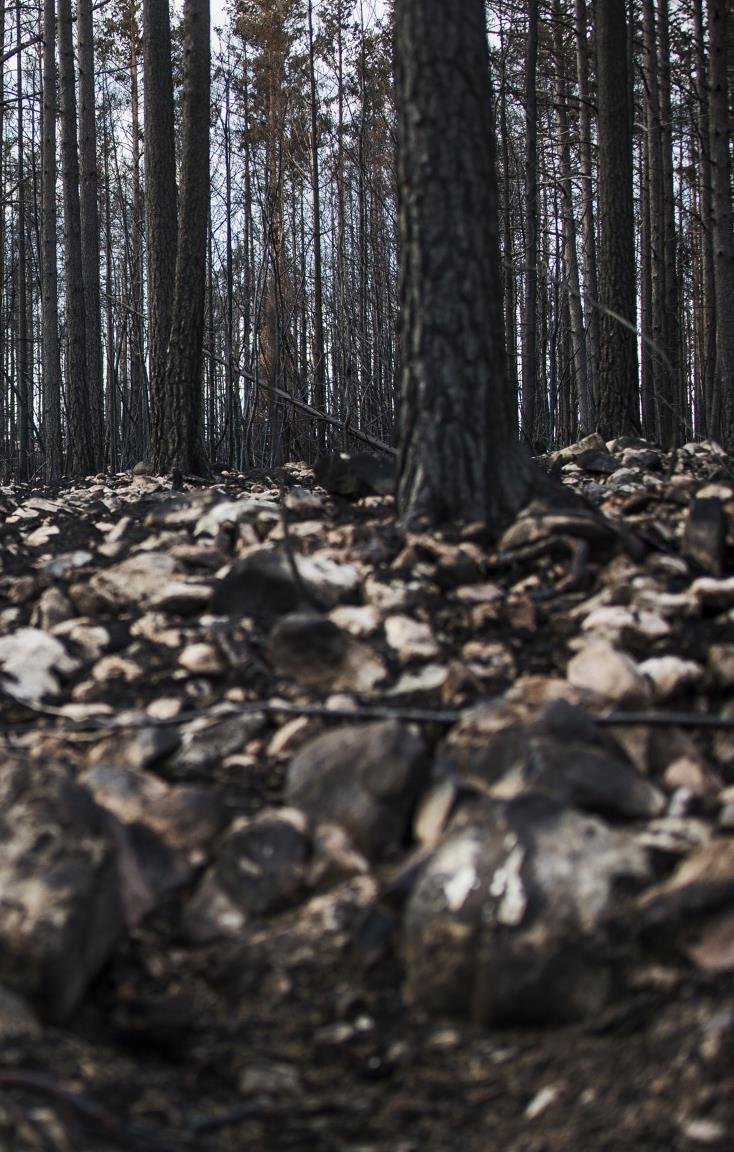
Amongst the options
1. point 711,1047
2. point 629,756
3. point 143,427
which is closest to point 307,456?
point 143,427

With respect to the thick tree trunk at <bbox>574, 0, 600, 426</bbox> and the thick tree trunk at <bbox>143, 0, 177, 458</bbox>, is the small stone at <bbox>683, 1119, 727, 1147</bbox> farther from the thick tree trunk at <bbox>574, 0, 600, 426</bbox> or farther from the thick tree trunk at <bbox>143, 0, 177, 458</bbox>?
the thick tree trunk at <bbox>574, 0, 600, 426</bbox>

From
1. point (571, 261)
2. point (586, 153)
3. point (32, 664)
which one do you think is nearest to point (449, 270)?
point (32, 664)

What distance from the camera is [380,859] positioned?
1617 millimetres

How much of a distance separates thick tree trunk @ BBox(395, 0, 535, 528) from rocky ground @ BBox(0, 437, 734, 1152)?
1.11 feet

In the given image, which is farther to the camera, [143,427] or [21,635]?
[143,427]

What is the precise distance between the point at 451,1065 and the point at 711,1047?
1.10 feet

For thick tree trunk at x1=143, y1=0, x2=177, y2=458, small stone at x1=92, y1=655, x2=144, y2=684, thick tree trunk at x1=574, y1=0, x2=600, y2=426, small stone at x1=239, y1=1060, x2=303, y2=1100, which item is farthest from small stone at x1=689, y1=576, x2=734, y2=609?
thick tree trunk at x1=574, y1=0, x2=600, y2=426

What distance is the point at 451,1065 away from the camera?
1.26 m

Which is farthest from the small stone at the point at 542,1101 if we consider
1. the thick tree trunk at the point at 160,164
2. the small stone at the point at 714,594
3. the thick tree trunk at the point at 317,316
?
the thick tree trunk at the point at 317,316

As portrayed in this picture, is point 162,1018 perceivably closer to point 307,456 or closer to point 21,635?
point 21,635

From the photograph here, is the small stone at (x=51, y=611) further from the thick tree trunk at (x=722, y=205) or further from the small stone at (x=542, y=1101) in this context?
the thick tree trunk at (x=722, y=205)


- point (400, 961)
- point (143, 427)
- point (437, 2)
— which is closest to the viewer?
point (400, 961)

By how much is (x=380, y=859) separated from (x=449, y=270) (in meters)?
1.76

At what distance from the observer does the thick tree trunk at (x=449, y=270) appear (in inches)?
106
